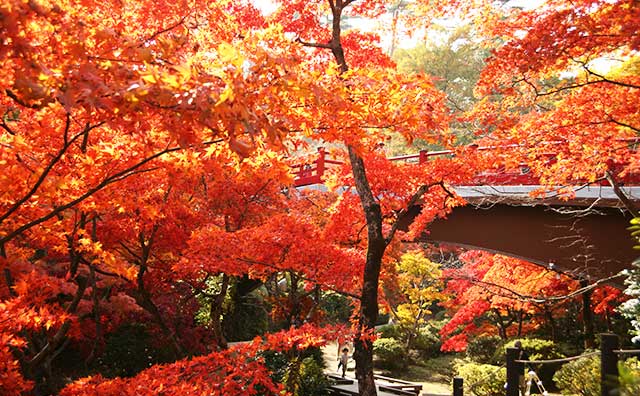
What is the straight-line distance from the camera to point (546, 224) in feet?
38.6

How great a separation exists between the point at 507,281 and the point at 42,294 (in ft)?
42.2

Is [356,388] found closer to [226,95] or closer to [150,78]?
[226,95]

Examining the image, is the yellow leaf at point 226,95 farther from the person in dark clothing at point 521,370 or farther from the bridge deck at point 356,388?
the bridge deck at point 356,388

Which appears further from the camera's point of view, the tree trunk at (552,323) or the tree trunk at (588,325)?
the tree trunk at (552,323)

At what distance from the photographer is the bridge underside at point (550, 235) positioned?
1098 centimetres

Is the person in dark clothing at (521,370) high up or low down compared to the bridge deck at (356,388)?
up

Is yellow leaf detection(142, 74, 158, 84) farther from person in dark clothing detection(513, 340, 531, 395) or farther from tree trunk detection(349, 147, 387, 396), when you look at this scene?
person in dark clothing detection(513, 340, 531, 395)

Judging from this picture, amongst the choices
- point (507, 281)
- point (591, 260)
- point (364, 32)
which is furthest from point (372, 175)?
point (507, 281)

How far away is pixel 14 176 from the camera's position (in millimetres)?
4375

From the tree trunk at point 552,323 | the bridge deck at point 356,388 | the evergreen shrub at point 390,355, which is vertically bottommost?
the bridge deck at point 356,388

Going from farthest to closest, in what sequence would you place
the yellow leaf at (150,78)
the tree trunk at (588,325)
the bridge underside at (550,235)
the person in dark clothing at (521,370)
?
the tree trunk at (588,325)
the bridge underside at (550,235)
the person in dark clothing at (521,370)
the yellow leaf at (150,78)

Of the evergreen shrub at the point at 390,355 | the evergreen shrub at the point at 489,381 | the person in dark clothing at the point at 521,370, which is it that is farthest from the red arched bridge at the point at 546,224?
the evergreen shrub at the point at 390,355

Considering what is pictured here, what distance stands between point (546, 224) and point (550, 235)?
0.32 metres

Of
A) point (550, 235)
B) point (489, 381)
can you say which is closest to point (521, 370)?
point (550, 235)
